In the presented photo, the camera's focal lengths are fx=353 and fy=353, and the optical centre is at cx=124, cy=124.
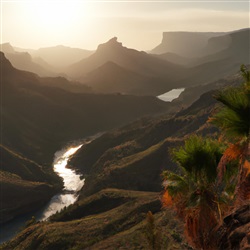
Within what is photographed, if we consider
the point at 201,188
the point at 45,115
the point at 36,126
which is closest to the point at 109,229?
the point at 201,188

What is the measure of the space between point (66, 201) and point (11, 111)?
275ft

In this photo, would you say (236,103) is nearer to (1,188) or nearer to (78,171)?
(1,188)

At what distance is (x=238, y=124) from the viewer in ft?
28.7

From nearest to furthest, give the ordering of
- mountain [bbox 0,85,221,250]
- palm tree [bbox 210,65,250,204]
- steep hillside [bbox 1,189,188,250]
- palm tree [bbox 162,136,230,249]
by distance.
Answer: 1. palm tree [bbox 210,65,250,204]
2. palm tree [bbox 162,136,230,249]
3. steep hillside [bbox 1,189,188,250]
4. mountain [bbox 0,85,221,250]

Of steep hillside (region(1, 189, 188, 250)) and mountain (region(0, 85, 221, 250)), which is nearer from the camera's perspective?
steep hillside (region(1, 189, 188, 250))

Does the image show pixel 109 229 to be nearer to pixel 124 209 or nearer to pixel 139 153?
pixel 124 209

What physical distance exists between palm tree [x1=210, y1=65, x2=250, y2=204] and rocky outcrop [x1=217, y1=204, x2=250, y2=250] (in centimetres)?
82

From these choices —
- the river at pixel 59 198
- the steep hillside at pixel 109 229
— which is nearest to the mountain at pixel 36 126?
the river at pixel 59 198

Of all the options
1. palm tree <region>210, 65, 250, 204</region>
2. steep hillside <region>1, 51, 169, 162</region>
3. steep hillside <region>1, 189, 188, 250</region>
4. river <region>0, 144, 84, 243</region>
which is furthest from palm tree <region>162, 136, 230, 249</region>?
steep hillside <region>1, 51, 169, 162</region>

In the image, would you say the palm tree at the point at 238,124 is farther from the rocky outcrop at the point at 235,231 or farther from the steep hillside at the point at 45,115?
the steep hillside at the point at 45,115

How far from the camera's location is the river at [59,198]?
262 ft

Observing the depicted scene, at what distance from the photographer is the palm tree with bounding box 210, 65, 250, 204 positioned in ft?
28.2

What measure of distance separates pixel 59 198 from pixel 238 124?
90.2 meters

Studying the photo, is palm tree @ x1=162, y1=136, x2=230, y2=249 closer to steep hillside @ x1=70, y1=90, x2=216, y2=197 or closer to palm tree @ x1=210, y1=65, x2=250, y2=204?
palm tree @ x1=210, y1=65, x2=250, y2=204
